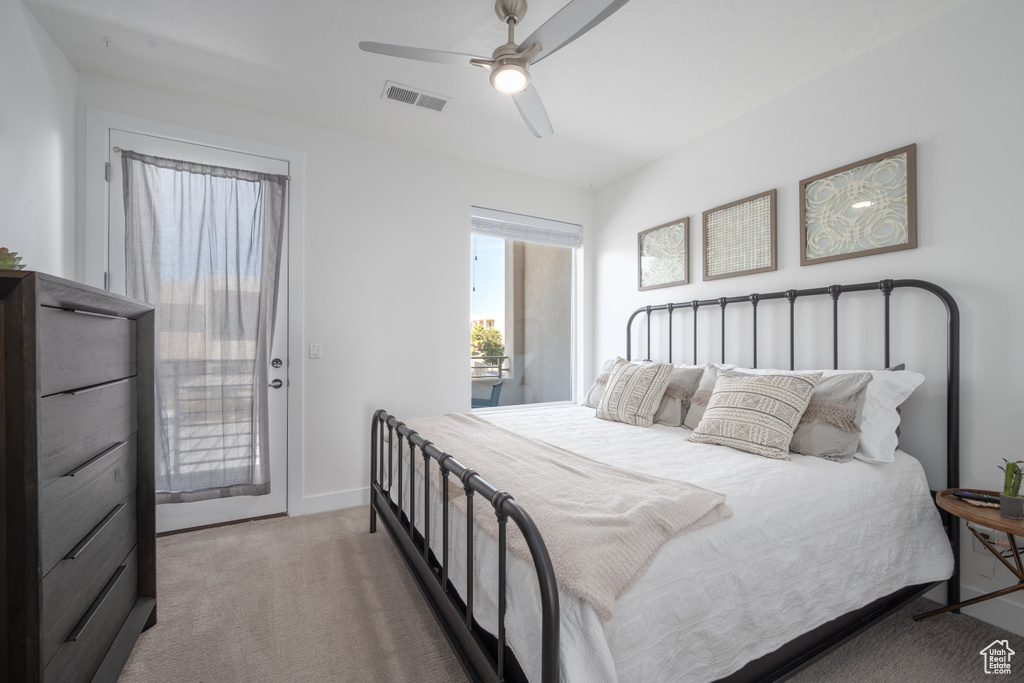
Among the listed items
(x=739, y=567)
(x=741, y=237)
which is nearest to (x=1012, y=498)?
(x=739, y=567)

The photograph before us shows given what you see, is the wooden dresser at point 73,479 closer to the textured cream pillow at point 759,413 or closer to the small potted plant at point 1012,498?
the textured cream pillow at point 759,413

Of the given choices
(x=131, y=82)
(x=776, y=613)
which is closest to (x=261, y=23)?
(x=131, y=82)

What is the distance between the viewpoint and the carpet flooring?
1510 mm

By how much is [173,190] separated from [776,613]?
11.6 ft

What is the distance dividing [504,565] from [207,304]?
2537mm

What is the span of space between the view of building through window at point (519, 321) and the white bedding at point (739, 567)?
6.19ft

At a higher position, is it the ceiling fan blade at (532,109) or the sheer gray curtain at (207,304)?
the ceiling fan blade at (532,109)

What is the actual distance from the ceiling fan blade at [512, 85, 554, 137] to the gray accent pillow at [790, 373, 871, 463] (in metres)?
1.80

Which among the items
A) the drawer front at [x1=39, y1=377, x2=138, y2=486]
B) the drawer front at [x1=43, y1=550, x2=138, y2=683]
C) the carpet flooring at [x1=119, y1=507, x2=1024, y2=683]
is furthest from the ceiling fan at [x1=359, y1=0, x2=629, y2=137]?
the carpet flooring at [x1=119, y1=507, x2=1024, y2=683]

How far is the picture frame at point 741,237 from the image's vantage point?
2.65 meters

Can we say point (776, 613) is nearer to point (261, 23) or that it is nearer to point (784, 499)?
point (784, 499)

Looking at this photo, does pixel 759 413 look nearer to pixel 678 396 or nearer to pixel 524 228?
pixel 678 396

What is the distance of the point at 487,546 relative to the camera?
126 centimetres

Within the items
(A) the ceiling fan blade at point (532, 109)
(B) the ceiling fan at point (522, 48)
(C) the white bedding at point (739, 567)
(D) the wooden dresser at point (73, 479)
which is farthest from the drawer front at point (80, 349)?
(A) the ceiling fan blade at point (532, 109)
